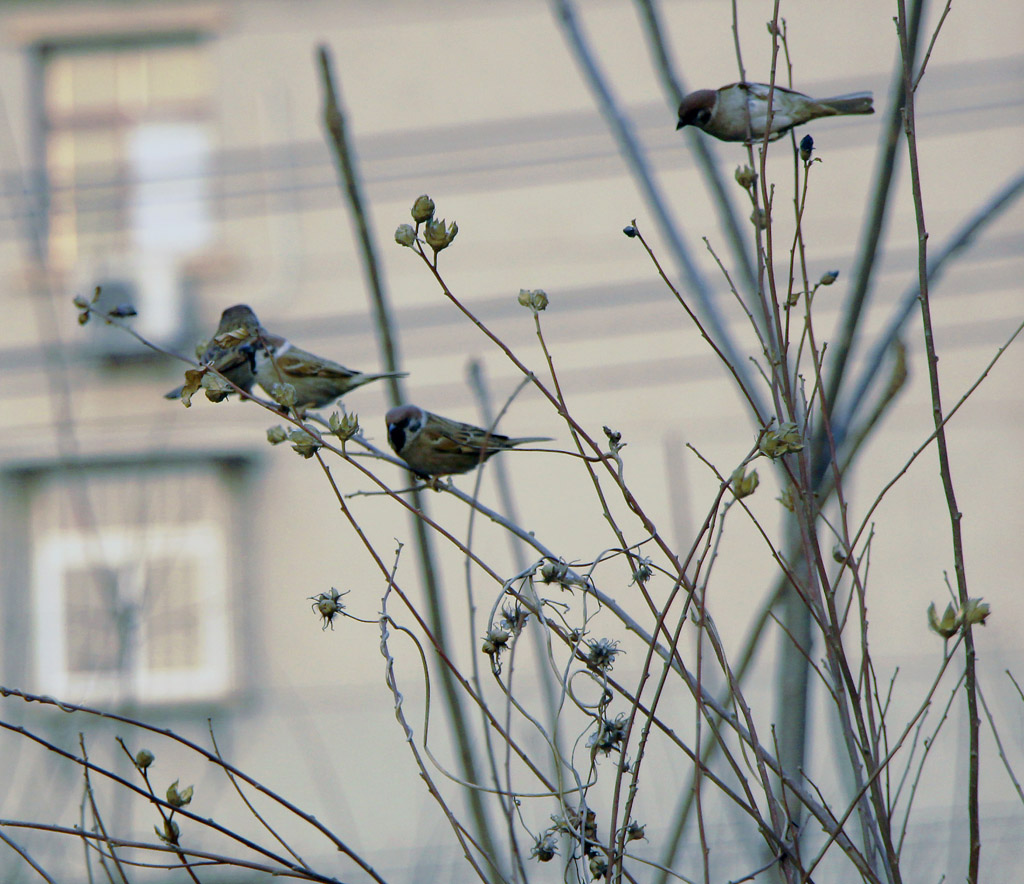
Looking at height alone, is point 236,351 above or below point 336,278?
below

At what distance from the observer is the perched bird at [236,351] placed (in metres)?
1.56

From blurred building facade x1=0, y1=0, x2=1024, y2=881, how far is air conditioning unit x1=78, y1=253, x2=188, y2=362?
0.08 feet

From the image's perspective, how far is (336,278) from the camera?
334 inches

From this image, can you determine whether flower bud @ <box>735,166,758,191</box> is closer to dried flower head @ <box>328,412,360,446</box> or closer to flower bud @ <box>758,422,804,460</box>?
flower bud @ <box>758,422,804,460</box>

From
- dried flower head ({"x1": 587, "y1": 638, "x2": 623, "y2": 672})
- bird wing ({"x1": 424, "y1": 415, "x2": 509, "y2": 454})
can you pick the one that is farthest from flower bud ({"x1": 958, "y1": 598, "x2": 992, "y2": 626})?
bird wing ({"x1": 424, "y1": 415, "x2": 509, "y2": 454})

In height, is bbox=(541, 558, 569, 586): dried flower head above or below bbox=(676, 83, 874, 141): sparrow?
below

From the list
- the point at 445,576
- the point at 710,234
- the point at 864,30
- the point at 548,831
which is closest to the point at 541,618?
the point at 548,831

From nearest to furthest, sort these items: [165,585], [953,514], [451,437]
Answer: [953,514]
[451,437]
[165,585]

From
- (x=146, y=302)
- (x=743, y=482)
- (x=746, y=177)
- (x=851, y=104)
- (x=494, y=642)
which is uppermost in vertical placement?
(x=146, y=302)

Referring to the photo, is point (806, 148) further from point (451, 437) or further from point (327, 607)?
point (451, 437)

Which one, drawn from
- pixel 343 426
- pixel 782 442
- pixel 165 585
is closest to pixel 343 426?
pixel 343 426

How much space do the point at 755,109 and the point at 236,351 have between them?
93cm

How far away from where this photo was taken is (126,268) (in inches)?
320

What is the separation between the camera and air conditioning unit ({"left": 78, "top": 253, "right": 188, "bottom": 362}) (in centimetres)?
803
